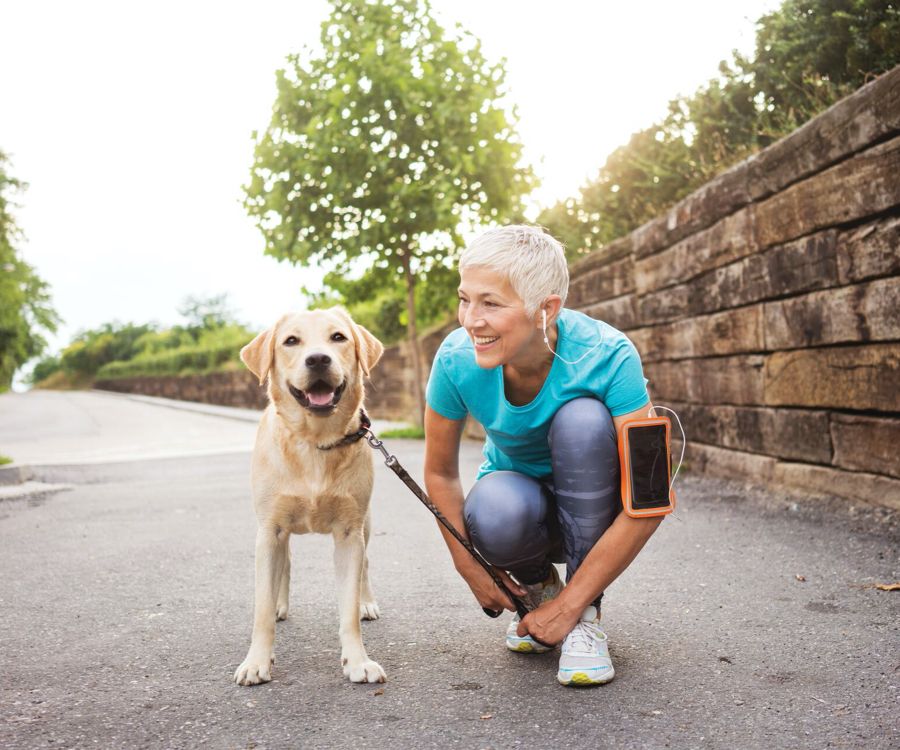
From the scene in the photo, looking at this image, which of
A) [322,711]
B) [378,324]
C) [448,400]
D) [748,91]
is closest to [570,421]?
[448,400]

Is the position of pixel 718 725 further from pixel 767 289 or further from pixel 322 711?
pixel 767 289

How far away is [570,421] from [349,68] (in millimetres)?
10245

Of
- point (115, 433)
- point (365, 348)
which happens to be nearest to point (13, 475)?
point (365, 348)

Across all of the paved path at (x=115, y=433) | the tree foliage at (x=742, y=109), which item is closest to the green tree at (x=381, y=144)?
the tree foliage at (x=742, y=109)

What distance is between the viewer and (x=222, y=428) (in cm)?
1791

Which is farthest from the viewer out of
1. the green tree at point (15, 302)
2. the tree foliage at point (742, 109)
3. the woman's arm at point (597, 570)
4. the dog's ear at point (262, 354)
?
the green tree at point (15, 302)

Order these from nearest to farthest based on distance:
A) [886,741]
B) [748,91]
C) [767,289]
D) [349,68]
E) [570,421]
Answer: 1. [886,741]
2. [570,421]
3. [767,289]
4. [748,91]
5. [349,68]

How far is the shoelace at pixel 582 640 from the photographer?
8.07ft

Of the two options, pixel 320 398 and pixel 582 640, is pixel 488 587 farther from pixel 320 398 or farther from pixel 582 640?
pixel 320 398

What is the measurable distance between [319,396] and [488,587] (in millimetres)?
938

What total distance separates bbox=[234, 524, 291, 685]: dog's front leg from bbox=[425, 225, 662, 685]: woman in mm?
605

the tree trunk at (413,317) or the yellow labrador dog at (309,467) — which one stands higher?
the tree trunk at (413,317)

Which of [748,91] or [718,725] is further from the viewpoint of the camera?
[748,91]

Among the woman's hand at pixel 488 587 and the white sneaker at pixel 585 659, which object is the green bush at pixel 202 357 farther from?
the white sneaker at pixel 585 659
